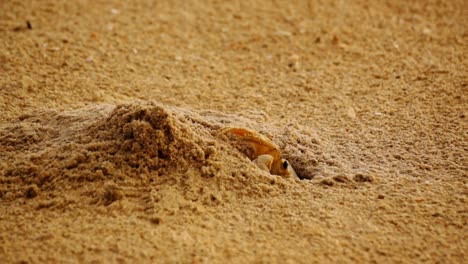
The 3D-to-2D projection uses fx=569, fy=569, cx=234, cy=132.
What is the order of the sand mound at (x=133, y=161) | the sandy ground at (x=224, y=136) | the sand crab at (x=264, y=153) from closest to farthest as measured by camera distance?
the sandy ground at (x=224, y=136), the sand mound at (x=133, y=161), the sand crab at (x=264, y=153)

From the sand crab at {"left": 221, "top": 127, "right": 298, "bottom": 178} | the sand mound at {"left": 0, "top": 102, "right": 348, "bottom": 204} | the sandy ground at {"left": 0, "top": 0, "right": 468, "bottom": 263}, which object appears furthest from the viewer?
the sand crab at {"left": 221, "top": 127, "right": 298, "bottom": 178}

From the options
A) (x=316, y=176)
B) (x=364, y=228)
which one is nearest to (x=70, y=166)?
(x=316, y=176)

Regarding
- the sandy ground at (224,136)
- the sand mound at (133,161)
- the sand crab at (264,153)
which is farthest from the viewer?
the sand crab at (264,153)

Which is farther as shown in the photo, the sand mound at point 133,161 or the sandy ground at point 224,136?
the sand mound at point 133,161

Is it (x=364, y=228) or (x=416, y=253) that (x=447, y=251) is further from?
(x=364, y=228)

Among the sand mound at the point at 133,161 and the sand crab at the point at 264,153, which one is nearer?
the sand mound at the point at 133,161

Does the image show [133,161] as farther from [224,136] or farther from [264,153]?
[264,153]
